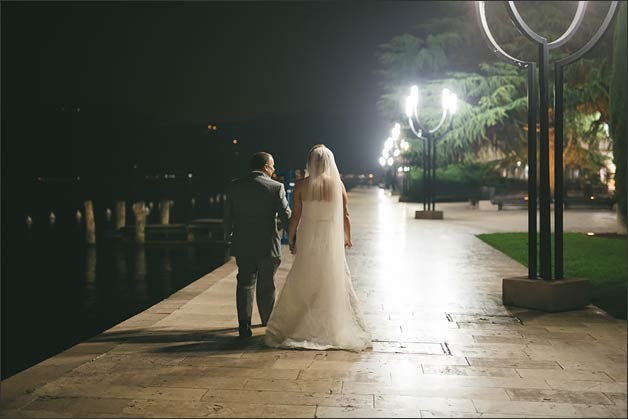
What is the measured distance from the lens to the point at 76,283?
18.9 m

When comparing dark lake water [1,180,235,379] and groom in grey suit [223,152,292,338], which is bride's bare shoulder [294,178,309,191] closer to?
groom in grey suit [223,152,292,338]

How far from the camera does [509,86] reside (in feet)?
105

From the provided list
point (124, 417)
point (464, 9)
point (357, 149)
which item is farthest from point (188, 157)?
point (124, 417)

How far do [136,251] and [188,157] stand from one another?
12433 cm

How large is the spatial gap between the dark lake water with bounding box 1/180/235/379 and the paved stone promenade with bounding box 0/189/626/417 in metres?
4.55

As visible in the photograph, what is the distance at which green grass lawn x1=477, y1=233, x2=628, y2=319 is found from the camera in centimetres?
949

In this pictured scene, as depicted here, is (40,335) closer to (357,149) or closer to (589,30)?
(589,30)

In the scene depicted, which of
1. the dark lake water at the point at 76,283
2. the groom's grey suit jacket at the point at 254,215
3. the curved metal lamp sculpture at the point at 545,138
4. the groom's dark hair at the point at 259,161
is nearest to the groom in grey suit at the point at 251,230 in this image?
the groom's grey suit jacket at the point at 254,215

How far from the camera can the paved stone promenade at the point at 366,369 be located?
4.74m

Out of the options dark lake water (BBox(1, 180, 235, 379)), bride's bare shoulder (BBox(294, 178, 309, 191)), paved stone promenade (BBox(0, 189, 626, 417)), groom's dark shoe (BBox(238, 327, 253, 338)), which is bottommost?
dark lake water (BBox(1, 180, 235, 379))

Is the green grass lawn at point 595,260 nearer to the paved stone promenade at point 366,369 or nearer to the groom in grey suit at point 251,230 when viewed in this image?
the paved stone promenade at point 366,369

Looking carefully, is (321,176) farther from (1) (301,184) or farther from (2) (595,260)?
(2) (595,260)

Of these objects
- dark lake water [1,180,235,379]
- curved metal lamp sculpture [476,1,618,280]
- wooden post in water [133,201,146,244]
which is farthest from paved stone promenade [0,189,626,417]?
wooden post in water [133,201,146,244]

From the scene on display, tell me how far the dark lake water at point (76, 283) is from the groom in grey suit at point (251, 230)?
5.18 metres
